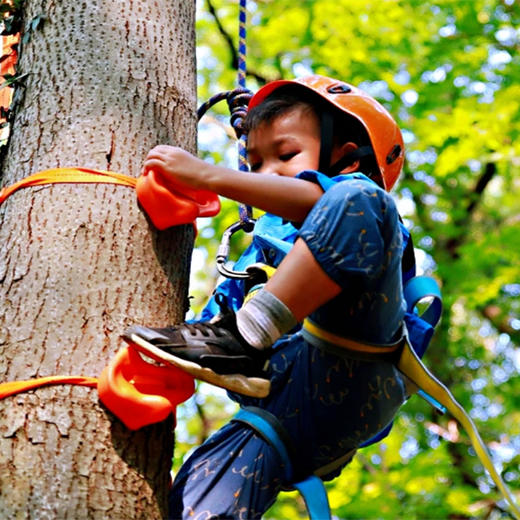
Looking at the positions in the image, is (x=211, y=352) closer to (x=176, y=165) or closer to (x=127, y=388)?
(x=127, y=388)

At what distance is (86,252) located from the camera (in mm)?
1942

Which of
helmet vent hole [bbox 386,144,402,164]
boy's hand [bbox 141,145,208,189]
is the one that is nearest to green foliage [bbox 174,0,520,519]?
helmet vent hole [bbox 386,144,402,164]

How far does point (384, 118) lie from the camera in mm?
2461

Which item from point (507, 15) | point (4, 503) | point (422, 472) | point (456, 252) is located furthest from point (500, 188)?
point (4, 503)

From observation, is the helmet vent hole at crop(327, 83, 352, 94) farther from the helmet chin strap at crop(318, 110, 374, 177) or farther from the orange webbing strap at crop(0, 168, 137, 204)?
the orange webbing strap at crop(0, 168, 137, 204)

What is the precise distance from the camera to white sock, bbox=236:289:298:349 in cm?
179

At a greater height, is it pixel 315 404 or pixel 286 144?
pixel 286 144

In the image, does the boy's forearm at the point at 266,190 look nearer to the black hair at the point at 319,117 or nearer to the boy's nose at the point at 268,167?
the boy's nose at the point at 268,167

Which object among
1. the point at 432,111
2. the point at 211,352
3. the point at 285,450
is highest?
the point at 432,111

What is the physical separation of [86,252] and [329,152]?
31.3 inches

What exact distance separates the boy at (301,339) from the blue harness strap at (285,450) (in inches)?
0.7

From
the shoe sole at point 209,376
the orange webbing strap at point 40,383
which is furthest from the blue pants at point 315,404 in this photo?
the orange webbing strap at point 40,383

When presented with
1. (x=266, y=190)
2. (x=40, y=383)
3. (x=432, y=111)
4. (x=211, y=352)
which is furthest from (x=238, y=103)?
(x=432, y=111)

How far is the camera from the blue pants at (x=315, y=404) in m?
1.79
